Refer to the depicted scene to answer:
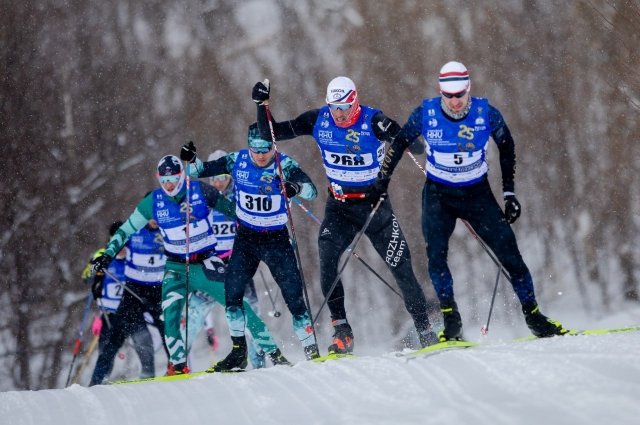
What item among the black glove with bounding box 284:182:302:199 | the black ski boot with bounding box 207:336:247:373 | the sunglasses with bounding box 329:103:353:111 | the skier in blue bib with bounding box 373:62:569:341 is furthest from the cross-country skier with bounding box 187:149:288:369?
the skier in blue bib with bounding box 373:62:569:341

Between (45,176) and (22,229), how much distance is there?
143 cm

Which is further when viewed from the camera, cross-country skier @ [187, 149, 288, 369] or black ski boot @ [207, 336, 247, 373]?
cross-country skier @ [187, 149, 288, 369]

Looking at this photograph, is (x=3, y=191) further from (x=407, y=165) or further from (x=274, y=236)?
(x=274, y=236)

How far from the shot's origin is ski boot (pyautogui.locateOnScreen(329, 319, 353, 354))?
304 inches

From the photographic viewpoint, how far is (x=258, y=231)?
780 cm

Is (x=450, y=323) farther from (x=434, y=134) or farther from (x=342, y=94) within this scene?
(x=342, y=94)

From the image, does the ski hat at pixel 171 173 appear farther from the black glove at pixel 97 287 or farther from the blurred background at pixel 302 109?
the blurred background at pixel 302 109

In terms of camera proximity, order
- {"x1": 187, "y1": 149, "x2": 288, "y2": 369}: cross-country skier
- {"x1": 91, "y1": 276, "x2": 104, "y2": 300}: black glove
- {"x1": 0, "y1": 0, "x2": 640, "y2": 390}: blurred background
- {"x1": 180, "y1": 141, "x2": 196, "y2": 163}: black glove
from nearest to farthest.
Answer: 1. {"x1": 180, "y1": 141, "x2": 196, "y2": 163}: black glove
2. {"x1": 187, "y1": 149, "x2": 288, "y2": 369}: cross-country skier
3. {"x1": 91, "y1": 276, "x2": 104, "y2": 300}: black glove
4. {"x1": 0, "y1": 0, "x2": 640, "y2": 390}: blurred background

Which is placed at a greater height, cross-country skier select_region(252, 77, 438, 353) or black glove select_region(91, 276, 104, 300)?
cross-country skier select_region(252, 77, 438, 353)

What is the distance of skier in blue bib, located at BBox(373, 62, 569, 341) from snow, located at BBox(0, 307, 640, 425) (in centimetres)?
51

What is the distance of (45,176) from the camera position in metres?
19.4

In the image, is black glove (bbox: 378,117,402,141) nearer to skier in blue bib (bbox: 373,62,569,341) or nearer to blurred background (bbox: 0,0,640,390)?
skier in blue bib (bbox: 373,62,569,341)

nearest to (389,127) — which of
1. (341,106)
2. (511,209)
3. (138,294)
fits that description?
(341,106)

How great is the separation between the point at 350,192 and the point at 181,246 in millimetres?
1715
